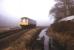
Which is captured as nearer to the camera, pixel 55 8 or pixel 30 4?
pixel 55 8

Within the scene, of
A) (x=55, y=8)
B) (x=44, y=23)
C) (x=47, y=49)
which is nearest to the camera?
(x=47, y=49)

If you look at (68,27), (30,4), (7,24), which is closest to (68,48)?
(68,27)

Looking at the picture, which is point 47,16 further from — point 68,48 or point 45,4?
point 68,48

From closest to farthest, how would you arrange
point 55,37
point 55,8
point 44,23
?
point 55,37 → point 55,8 → point 44,23

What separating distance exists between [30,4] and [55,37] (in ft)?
8.14

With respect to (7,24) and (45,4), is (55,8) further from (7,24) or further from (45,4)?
(7,24)

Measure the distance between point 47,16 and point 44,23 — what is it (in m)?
0.16

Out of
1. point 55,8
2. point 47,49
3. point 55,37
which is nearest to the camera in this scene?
point 55,37

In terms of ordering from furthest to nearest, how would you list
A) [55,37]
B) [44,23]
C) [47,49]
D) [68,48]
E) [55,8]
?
1. [44,23]
2. [55,8]
3. [47,49]
4. [55,37]
5. [68,48]

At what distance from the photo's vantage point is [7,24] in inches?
144

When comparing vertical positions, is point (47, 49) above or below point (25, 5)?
below

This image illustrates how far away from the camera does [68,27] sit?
3.54 ft

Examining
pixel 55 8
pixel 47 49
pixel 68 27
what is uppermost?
pixel 55 8

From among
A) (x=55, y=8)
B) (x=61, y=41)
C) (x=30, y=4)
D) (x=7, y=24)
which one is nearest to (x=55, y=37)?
(x=61, y=41)
